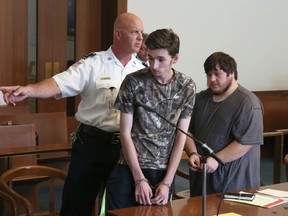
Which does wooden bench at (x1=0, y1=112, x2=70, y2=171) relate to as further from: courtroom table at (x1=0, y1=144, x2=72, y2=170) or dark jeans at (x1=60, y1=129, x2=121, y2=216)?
dark jeans at (x1=60, y1=129, x2=121, y2=216)

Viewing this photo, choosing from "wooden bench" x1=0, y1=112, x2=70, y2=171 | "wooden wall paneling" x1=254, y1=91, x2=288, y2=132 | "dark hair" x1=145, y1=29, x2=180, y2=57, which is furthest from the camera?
"wooden wall paneling" x1=254, y1=91, x2=288, y2=132

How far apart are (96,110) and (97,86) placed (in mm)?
138

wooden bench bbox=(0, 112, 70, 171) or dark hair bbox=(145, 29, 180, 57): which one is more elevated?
dark hair bbox=(145, 29, 180, 57)

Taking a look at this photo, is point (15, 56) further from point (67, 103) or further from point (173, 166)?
point (173, 166)

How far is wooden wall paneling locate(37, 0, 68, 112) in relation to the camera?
19.3 feet

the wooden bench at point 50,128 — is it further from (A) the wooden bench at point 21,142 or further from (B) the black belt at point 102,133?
(B) the black belt at point 102,133

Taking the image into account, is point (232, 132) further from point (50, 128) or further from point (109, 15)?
point (109, 15)

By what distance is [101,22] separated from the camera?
632cm

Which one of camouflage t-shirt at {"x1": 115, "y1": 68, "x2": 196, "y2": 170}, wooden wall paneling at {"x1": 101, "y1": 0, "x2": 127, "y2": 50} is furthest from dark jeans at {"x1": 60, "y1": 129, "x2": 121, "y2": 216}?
wooden wall paneling at {"x1": 101, "y1": 0, "x2": 127, "y2": 50}

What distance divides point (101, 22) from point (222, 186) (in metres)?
3.85

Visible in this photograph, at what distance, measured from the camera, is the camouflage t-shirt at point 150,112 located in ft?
8.03

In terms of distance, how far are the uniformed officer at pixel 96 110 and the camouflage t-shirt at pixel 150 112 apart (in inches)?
18.3

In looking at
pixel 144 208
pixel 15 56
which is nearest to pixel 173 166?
pixel 144 208

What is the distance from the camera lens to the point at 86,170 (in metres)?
3.00
